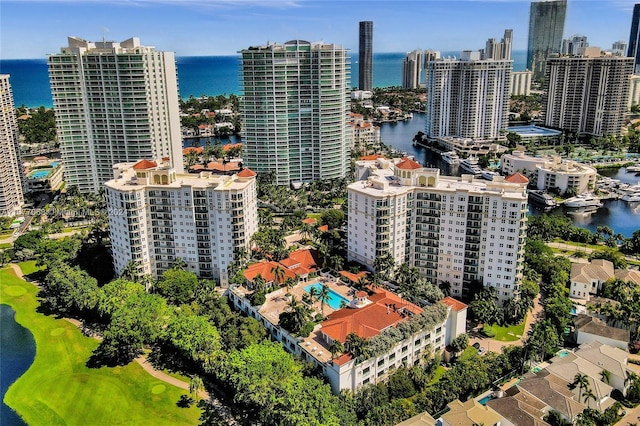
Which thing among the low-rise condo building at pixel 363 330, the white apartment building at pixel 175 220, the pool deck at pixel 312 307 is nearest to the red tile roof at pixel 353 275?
Answer: the pool deck at pixel 312 307

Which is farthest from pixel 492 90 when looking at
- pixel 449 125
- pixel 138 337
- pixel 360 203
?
pixel 138 337

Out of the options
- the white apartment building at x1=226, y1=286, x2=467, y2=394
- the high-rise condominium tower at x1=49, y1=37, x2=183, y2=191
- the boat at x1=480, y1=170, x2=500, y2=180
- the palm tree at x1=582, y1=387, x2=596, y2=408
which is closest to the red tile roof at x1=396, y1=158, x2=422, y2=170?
the white apartment building at x1=226, y1=286, x2=467, y2=394

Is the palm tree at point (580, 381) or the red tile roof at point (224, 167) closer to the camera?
the palm tree at point (580, 381)

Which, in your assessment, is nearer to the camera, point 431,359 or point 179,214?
point 431,359

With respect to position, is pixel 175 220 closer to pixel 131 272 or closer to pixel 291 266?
pixel 131 272

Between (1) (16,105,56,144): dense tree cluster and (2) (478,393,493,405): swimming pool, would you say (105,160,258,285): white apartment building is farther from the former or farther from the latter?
(1) (16,105,56,144): dense tree cluster

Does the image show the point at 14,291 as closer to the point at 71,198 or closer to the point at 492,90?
the point at 71,198

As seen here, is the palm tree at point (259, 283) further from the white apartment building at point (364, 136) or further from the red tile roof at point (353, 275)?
the white apartment building at point (364, 136)
